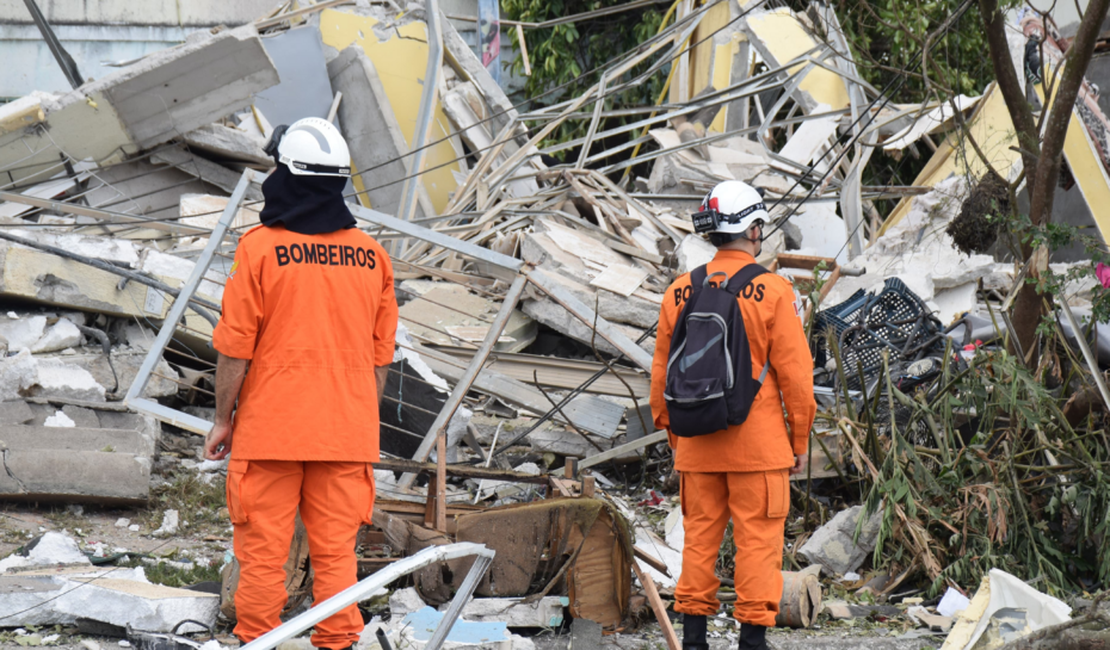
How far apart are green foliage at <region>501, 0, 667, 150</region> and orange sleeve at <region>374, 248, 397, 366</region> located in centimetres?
872

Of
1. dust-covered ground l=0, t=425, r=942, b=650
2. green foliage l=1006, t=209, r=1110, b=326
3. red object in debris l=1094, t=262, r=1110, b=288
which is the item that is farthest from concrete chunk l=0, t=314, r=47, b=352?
red object in debris l=1094, t=262, r=1110, b=288

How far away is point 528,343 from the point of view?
699 cm

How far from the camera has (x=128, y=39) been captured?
11391 millimetres

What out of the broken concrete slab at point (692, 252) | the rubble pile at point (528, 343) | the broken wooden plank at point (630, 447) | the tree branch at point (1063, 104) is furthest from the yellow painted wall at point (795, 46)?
the broken wooden plank at point (630, 447)

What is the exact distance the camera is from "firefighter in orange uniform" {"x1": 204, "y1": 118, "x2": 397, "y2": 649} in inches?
116

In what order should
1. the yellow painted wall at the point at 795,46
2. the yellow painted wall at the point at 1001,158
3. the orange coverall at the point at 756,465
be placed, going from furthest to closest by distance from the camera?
the yellow painted wall at the point at 795,46 < the yellow painted wall at the point at 1001,158 < the orange coverall at the point at 756,465

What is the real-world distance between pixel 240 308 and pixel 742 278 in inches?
63.3

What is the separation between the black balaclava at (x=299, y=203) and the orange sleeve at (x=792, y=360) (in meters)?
1.47

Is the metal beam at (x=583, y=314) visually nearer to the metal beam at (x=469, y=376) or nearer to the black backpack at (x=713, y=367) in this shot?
the metal beam at (x=469, y=376)

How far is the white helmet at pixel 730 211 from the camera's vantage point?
3.40 meters

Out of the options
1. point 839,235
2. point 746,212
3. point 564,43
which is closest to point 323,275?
point 746,212

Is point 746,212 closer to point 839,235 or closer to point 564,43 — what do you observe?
point 839,235

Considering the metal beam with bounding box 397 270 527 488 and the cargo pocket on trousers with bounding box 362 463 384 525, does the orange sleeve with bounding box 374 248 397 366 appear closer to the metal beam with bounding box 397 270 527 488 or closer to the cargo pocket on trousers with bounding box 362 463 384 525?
the cargo pocket on trousers with bounding box 362 463 384 525

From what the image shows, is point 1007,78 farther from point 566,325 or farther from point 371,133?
point 371,133
